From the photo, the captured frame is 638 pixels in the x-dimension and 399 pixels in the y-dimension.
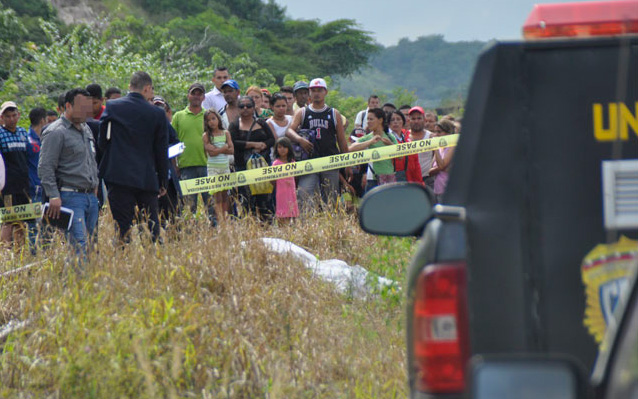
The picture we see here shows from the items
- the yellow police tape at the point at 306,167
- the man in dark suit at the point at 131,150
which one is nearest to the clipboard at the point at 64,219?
the man in dark suit at the point at 131,150

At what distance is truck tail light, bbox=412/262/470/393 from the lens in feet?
8.14

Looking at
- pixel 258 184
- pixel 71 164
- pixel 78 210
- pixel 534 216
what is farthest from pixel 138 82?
pixel 534 216

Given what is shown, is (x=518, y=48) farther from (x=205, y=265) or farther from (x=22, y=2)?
(x=22, y=2)

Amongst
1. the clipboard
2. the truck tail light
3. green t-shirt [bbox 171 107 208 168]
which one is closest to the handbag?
green t-shirt [bbox 171 107 208 168]

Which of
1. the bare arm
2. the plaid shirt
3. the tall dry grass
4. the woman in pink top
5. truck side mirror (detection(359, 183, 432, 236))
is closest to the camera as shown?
truck side mirror (detection(359, 183, 432, 236))

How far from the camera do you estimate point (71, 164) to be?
7828mm

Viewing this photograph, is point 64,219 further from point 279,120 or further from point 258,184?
point 279,120

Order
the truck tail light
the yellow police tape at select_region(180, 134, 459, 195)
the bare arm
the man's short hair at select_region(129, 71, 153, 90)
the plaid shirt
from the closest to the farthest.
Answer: the truck tail light
the man's short hair at select_region(129, 71, 153, 90)
the plaid shirt
the yellow police tape at select_region(180, 134, 459, 195)
the bare arm

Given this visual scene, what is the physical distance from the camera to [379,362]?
17.2ft

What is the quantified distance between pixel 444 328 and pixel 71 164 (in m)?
5.92

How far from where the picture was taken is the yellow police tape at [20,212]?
9.53m

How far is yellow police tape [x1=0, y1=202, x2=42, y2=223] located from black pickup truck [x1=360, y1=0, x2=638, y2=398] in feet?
25.1

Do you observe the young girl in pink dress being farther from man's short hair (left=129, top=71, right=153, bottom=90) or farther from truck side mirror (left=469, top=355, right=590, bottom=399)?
truck side mirror (left=469, top=355, right=590, bottom=399)

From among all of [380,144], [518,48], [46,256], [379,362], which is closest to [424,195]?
[518,48]
